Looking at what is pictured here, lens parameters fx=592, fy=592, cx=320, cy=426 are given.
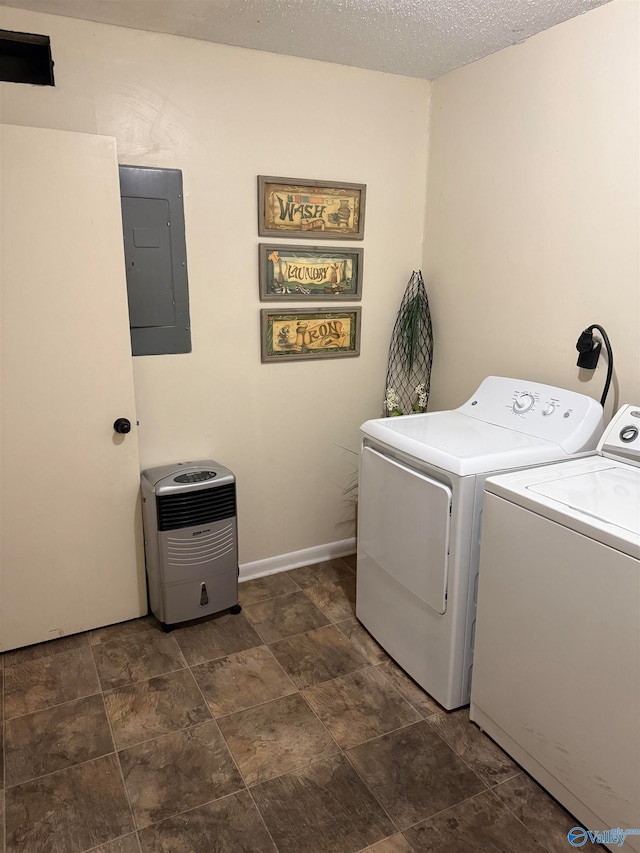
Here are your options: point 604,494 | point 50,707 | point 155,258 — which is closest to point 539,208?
point 604,494

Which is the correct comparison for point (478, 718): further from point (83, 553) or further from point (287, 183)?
point (287, 183)

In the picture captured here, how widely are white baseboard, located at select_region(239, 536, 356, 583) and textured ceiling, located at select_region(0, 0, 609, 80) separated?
2300 millimetres

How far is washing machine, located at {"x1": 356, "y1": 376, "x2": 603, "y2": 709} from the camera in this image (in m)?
1.92

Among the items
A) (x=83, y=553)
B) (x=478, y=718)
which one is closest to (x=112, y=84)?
(x=83, y=553)

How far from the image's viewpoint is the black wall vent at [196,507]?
7.84 feet

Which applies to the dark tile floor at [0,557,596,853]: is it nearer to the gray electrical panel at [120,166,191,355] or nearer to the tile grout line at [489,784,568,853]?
the tile grout line at [489,784,568,853]

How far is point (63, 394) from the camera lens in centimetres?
225

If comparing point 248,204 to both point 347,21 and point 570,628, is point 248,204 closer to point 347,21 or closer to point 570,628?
point 347,21

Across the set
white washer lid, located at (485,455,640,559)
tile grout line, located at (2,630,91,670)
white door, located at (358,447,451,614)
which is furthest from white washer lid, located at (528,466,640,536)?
tile grout line, located at (2,630,91,670)

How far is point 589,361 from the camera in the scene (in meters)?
2.15

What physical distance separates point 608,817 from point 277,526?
5.98ft

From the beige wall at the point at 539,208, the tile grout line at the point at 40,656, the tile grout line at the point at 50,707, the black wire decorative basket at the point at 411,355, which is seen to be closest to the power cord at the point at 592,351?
the beige wall at the point at 539,208

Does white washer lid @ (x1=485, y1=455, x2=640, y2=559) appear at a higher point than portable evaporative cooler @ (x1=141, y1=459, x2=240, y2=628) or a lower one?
higher

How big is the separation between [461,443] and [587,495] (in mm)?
479
